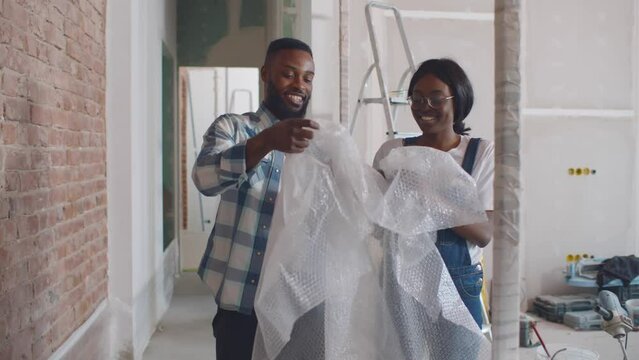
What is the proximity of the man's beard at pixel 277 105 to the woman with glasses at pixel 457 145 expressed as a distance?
24 cm

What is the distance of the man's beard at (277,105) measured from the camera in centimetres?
154

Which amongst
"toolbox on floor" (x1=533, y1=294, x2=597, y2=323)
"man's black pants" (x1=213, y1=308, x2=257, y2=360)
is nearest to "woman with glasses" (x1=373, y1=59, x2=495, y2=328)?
"man's black pants" (x1=213, y1=308, x2=257, y2=360)

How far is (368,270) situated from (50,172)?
1.58 meters

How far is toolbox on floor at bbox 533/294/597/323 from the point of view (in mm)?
4816

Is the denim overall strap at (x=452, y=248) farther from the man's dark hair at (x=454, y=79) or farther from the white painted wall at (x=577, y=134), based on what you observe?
the white painted wall at (x=577, y=134)

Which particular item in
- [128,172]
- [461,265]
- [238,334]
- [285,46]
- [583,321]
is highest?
[285,46]

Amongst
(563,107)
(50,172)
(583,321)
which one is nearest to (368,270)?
(50,172)

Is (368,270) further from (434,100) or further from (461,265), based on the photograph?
(434,100)

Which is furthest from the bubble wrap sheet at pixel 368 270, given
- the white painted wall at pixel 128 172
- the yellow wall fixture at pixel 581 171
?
the yellow wall fixture at pixel 581 171

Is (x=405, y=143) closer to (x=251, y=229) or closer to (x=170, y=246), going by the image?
(x=251, y=229)

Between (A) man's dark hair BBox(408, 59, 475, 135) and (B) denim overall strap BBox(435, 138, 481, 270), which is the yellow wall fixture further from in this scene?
(B) denim overall strap BBox(435, 138, 481, 270)

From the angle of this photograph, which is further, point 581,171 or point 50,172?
point 581,171

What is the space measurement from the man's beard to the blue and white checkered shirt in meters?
0.09

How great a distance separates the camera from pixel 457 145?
1.42m
